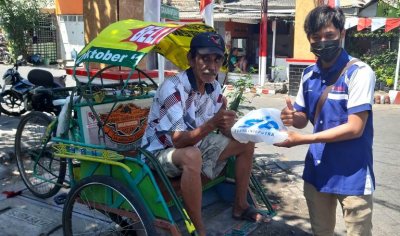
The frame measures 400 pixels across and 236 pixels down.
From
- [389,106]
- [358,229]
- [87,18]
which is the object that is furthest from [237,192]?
[389,106]

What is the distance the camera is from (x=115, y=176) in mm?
2965

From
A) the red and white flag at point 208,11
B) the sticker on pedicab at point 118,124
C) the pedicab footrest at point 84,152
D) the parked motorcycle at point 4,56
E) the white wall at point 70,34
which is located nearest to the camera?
the pedicab footrest at point 84,152

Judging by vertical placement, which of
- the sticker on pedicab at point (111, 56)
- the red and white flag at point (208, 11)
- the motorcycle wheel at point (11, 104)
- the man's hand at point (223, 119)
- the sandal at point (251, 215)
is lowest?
the sandal at point (251, 215)

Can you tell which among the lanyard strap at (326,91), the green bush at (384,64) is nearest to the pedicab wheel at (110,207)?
the lanyard strap at (326,91)

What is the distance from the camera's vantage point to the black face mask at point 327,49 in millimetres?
2350

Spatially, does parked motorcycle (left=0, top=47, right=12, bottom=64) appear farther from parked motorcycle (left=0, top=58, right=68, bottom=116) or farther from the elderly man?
the elderly man

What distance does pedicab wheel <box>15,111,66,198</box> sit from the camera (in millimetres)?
4043

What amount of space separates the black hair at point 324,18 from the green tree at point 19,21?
749 inches

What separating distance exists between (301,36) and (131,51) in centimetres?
945

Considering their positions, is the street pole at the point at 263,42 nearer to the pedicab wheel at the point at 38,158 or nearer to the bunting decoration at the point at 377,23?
the bunting decoration at the point at 377,23

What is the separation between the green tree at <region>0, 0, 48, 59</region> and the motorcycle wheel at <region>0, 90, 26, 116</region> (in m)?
12.1

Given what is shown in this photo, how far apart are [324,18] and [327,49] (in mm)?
166

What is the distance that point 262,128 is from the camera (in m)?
2.51

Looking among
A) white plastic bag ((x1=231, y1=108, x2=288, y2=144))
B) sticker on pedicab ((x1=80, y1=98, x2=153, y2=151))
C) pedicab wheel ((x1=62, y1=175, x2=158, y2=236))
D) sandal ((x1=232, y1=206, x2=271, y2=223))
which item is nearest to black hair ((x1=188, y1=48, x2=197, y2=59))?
white plastic bag ((x1=231, y1=108, x2=288, y2=144))
